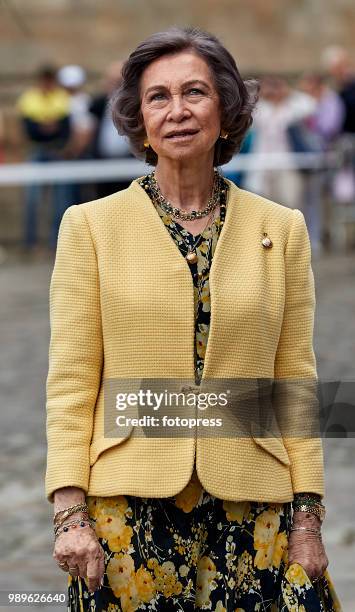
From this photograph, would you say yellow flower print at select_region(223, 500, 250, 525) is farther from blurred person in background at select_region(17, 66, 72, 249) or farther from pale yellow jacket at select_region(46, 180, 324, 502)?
blurred person in background at select_region(17, 66, 72, 249)

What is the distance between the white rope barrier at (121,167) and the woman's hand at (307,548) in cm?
1190

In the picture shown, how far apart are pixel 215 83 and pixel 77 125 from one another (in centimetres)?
1310

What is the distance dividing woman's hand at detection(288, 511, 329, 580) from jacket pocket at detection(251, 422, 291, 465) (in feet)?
0.44

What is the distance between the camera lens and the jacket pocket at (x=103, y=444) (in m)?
3.49

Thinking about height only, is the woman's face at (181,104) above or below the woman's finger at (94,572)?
above

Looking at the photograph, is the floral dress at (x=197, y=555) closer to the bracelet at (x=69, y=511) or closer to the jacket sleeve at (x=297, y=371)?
the bracelet at (x=69, y=511)

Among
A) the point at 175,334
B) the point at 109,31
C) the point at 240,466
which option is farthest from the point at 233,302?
the point at 109,31

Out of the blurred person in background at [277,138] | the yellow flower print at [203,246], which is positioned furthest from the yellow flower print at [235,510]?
the blurred person in background at [277,138]

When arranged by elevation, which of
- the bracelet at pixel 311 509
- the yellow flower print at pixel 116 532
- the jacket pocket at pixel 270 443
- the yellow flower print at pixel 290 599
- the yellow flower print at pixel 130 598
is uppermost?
the jacket pocket at pixel 270 443

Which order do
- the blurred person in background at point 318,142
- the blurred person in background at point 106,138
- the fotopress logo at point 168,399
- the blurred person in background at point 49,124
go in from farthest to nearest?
the blurred person in background at point 318,142, the blurred person in background at point 49,124, the blurred person in background at point 106,138, the fotopress logo at point 168,399

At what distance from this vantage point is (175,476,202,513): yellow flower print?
351cm

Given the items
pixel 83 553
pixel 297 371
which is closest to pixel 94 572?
pixel 83 553

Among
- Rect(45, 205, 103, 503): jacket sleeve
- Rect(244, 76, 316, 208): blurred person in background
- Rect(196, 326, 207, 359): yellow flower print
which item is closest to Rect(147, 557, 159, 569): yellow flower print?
Rect(45, 205, 103, 503): jacket sleeve

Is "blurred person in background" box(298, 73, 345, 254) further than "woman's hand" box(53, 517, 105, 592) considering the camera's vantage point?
Yes
